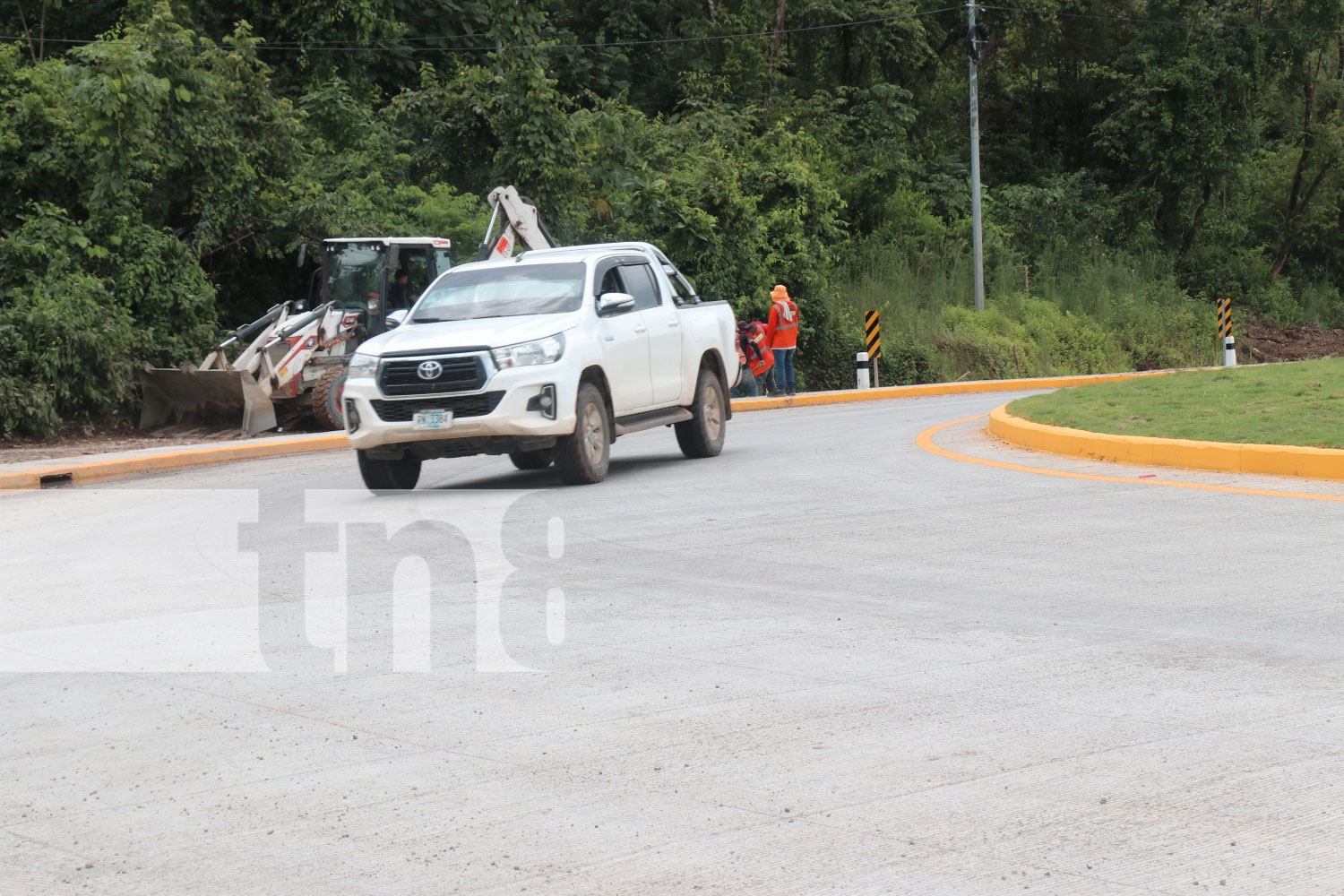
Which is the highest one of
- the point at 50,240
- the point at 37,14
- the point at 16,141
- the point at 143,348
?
the point at 37,14

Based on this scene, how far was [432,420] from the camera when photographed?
13797 millimetres

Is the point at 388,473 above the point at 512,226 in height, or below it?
below

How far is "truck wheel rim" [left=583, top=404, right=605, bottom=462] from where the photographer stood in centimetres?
1429

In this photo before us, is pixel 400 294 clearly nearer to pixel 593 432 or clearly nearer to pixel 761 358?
pixel 761 358

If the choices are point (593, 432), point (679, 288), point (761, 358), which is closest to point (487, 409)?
point (593, 432)

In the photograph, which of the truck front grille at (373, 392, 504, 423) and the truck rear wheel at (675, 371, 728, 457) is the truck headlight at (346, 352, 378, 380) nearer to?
the truck front grille at (373, 392, 504, 423)

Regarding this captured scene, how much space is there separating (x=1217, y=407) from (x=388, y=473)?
8273 millimetres

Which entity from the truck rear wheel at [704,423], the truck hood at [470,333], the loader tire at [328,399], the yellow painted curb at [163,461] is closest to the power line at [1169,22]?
the loader tire at [328,399]

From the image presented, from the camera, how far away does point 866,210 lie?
146ft

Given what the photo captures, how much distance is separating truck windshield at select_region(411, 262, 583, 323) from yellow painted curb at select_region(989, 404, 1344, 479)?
4844mm

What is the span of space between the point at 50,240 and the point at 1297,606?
2303 cm

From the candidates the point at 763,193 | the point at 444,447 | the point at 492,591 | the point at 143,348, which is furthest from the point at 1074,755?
the point at 763,193

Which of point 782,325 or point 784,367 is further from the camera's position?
point 784,367

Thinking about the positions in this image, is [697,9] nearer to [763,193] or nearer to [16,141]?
[763,193]
